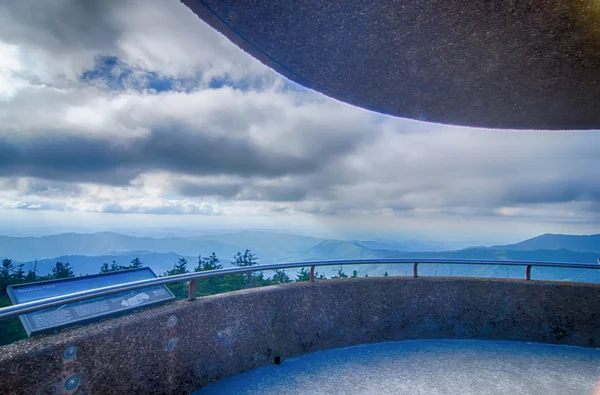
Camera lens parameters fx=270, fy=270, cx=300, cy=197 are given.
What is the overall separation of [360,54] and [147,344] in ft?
13.1

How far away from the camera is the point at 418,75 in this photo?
3.69 meters

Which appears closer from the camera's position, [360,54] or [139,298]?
[139,298]

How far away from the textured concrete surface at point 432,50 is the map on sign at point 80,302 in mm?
2985

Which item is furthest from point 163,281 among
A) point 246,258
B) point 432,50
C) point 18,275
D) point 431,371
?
point 18,275

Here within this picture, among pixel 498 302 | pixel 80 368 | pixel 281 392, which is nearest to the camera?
pixel 80 368

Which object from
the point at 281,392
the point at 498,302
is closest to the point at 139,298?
the point at 281,392

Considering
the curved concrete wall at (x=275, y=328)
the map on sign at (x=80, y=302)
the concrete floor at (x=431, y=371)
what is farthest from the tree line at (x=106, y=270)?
the map on sign at (x=80, y=302)

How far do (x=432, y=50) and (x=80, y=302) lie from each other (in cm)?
473

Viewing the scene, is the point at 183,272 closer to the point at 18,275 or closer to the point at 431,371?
the point at 18,275

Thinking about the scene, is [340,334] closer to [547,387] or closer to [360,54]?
[547,387]

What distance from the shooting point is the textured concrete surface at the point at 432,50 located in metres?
2.70

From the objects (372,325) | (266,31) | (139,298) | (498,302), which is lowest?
(372,325)

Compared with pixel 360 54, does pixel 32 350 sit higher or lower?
lower

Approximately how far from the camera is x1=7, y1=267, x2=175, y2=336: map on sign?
2318 millimetres
